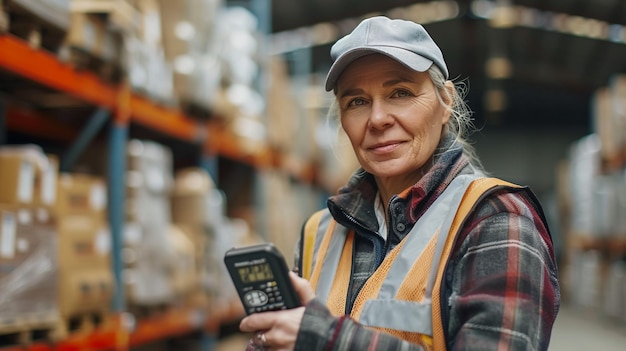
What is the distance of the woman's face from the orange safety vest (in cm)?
15

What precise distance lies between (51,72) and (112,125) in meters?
0.70

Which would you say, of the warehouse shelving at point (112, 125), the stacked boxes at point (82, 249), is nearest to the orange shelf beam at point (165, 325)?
the warehouse shelving at point (112, 125)

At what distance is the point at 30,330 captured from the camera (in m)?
3.03

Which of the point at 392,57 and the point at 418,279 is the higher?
the point at 392,57

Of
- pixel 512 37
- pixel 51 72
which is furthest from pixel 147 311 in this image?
pixel 512 37

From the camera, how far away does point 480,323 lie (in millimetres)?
1313

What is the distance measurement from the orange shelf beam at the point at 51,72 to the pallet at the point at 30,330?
1077mm

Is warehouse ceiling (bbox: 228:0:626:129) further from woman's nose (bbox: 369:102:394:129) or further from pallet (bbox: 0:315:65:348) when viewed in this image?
woman's nose (bbox: 369:102:394:129)

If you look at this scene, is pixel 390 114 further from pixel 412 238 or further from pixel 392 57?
pixel 412 238

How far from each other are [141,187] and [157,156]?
29 centimetres

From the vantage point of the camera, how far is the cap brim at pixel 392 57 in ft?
5.02

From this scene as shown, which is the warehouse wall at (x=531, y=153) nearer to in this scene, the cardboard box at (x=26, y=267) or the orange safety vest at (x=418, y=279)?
the cardboard box at (x=26, y=267)

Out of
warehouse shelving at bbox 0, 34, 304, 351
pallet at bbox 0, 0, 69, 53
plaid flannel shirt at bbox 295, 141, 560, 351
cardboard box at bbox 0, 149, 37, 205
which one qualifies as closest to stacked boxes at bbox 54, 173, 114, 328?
warehouse shelving at bbox 0, 34, 304, 351

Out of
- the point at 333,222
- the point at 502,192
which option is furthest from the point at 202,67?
the point at 502,192
